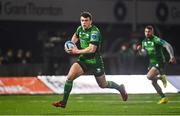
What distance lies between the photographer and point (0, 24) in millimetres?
38281

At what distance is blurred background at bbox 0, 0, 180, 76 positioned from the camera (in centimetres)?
3584

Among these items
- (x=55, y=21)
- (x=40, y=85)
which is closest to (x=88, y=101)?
(x=40, y=85)

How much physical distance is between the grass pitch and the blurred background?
384 inches

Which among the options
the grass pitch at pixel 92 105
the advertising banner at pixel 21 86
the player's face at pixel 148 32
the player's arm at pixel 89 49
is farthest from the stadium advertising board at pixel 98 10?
the player's arm at pixel 89 49

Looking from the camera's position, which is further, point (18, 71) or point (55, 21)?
point (55, 21)

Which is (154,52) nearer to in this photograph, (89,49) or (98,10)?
(89,49)

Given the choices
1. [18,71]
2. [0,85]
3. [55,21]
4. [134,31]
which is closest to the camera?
[0,85]

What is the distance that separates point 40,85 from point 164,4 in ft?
49.9

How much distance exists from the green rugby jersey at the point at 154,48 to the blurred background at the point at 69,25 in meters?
12.4

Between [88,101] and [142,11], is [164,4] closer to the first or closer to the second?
[142,11]

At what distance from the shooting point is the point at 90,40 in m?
17.9

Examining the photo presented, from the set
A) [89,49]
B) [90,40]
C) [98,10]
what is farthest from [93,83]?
Result: [98,10]

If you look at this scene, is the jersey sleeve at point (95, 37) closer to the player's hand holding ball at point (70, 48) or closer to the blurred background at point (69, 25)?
the player's hand holding ball at point (70, 48)

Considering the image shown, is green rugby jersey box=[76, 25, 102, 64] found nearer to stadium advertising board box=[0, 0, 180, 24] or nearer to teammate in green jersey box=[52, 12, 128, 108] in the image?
teammate in green jersey box=[52, 12, 128, 108]
